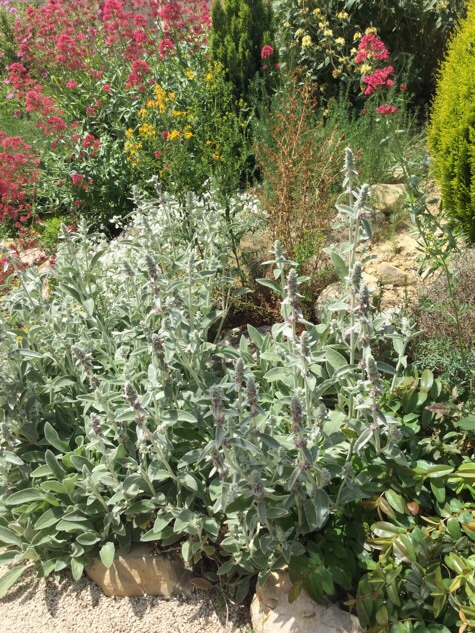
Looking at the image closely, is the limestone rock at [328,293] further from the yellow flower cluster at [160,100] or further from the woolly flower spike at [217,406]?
the yellow flower cluster at [160,100]

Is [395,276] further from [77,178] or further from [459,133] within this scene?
[77,178]

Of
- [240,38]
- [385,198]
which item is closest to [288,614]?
[385,198]

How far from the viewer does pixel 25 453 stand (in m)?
2.73

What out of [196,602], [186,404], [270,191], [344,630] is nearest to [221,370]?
[186,404]

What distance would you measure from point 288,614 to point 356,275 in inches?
50.6

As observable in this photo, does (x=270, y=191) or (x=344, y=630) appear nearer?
(x=344, y=630)

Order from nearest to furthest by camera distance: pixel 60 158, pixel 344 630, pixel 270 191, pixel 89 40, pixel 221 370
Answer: pixel 344 630 → pixel 221 370 → pixel 270 191 → pixel 60 158 → pixel 89 40

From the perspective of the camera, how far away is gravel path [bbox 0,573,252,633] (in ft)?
7.69

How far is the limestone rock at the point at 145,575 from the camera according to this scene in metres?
2.44

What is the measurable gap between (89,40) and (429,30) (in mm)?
3539

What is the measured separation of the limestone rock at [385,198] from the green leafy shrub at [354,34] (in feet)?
5.95

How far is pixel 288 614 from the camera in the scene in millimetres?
2137

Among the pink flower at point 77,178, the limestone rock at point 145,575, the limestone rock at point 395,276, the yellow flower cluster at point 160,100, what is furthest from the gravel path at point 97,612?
the yellow flower cluster at point 160,100

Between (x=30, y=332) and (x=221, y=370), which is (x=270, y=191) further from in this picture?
(x=30, y=332)
